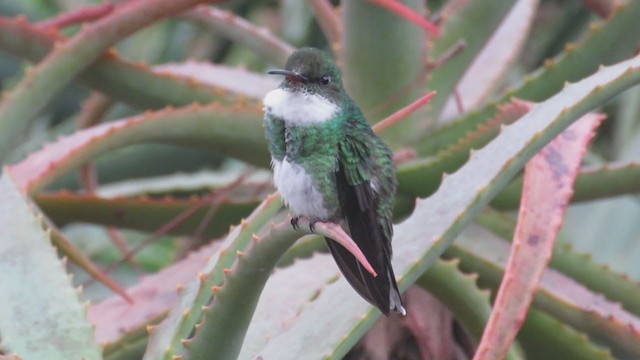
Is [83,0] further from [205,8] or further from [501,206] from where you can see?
[501,206]

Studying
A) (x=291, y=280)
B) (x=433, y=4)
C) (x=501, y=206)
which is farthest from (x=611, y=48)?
(x=433, y=4)

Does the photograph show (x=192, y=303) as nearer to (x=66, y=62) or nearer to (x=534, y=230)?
(x=534, y=230)

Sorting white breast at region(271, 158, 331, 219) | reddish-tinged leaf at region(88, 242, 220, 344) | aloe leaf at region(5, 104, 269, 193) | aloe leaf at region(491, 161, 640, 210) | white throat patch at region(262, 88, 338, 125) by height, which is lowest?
reddish-tinged leaf at region(88, 242, 220, 344)

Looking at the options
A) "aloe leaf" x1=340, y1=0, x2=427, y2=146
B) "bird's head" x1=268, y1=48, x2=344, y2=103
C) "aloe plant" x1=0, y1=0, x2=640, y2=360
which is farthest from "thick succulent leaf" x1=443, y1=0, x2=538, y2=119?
"bird's head" x1=268, y1=48, x2=344, y2=103

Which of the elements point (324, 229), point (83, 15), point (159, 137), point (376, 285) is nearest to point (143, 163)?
point (83, 15)

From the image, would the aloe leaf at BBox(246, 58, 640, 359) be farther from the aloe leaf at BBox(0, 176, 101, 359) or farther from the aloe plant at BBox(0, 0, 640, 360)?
the aloe leaf at BBox(0, 176, 101, 359)

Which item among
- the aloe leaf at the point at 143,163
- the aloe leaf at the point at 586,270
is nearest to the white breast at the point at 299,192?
the aloe leaf at the point at 586,270
